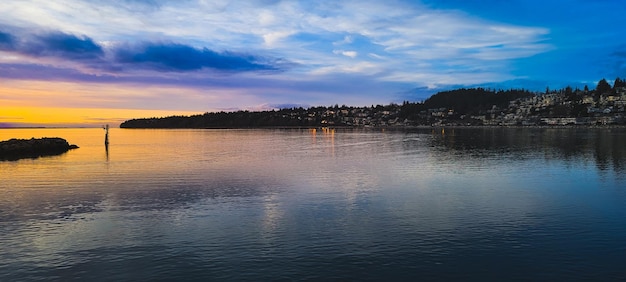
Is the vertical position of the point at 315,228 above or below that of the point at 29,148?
below

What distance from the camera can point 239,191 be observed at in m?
26.8

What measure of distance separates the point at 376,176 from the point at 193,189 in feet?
44.7

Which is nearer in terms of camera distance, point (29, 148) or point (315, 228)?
point (315, 228)

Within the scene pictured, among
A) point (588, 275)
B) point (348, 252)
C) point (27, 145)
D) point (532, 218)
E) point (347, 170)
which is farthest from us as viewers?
point (27, 145)

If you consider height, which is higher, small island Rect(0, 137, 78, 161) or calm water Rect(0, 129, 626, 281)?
small island Rect(0, 137, 78, 161)

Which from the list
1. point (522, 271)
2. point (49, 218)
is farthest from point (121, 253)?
point (522, 271)

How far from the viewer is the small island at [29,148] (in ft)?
183

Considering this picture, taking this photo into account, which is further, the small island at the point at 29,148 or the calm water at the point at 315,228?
the small island at the point at 29,148

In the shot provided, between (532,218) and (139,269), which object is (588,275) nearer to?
(532,218)

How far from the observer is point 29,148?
60.9 m

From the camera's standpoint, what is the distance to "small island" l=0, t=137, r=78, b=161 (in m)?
55.8

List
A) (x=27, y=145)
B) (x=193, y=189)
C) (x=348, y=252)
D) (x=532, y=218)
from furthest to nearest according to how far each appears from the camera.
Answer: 1. (x=27, y=145)
2. (x=193, y=189)
3. (x=532, y=218)
4. (x=348, y=252)

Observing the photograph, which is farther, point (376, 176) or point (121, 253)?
point (376, 176)

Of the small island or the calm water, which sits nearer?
the calm water
